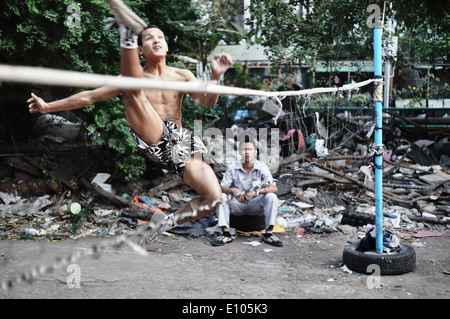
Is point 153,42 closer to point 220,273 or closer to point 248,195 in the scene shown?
point 220,273

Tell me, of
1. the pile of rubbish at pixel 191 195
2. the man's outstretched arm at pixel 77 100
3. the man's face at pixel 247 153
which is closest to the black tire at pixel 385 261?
the pile of rubbish at pixel 191 195

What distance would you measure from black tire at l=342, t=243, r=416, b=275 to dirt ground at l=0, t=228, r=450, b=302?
0.24ft

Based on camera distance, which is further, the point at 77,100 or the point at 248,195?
the point at 248,195

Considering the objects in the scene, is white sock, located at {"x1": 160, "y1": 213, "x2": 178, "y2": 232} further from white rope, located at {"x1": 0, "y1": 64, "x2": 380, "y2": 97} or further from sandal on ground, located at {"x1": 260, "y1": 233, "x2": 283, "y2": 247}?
sandal on ground, located at {"x1": 260, "y1": 233, "x2": 283, "y2": 247}

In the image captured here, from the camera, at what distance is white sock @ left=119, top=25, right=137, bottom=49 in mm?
2279

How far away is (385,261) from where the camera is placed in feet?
13.6

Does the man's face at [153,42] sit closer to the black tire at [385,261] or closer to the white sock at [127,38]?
the white sock at [127,38]

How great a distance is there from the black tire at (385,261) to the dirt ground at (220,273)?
7 centimetres

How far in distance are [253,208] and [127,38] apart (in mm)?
3539

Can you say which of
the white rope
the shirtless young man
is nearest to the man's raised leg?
the shirtless young man

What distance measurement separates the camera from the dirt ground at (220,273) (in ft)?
11.9

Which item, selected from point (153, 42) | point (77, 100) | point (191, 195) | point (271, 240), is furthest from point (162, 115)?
point (191, 195)
